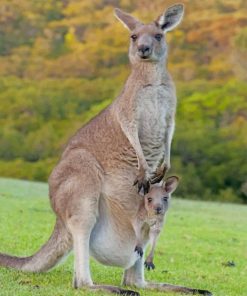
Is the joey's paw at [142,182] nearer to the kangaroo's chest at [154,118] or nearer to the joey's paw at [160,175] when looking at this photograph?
the joey's paw at [160,175]

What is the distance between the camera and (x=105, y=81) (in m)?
45.2

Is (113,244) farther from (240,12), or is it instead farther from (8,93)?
(240,12)

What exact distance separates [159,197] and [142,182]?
0.14 m

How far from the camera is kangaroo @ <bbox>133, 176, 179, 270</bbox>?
539 cm

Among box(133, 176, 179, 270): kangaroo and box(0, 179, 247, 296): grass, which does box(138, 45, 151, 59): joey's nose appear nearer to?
box(133, 176, 179, 270): kangaroo

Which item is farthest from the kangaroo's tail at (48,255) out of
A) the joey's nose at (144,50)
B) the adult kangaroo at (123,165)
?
the joey's nose at (144,50)

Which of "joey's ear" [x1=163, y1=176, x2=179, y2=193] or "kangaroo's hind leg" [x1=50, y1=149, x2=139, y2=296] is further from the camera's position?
"joey's ear" [x1=163, y1=176, x2=179, y2=193]

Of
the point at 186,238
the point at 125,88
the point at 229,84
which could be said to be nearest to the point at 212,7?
the point at 229,84

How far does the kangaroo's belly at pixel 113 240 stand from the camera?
219 inches

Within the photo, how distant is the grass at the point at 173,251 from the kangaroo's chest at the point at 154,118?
3.04ft

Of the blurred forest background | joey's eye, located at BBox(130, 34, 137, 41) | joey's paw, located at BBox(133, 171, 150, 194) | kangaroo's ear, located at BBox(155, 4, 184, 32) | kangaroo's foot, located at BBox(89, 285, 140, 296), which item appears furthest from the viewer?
the blurred forest background

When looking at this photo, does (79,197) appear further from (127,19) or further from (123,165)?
(127,19)

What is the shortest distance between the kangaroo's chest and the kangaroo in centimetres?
25

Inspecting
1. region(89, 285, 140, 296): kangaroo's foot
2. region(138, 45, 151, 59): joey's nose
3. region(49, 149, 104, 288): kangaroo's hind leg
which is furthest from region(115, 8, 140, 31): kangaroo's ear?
region(89, 285, 140, 296): kangaroo's foot
